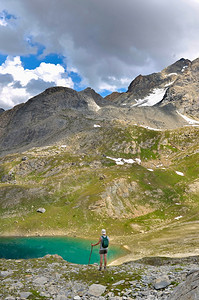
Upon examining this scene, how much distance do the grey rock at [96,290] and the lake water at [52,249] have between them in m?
41.5

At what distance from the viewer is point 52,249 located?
218 feet

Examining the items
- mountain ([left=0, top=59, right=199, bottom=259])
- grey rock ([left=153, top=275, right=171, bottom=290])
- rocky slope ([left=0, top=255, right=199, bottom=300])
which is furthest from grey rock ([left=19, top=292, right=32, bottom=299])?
mountain ([left=0, top=59, right=199, bottom=259])

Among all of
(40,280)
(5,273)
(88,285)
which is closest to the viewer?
(88,285)

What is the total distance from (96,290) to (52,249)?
55006mm

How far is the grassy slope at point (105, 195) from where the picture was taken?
8250 cm

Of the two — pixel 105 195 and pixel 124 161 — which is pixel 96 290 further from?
pixel 124 161

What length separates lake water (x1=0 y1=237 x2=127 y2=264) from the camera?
2367 inches

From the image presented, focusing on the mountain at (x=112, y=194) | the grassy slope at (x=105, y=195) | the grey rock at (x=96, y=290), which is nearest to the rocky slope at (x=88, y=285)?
the grey rock at (x=96, y=290)

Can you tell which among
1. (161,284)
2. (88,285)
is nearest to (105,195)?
(88,285)

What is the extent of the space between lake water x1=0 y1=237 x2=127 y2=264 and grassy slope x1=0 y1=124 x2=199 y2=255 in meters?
5.59

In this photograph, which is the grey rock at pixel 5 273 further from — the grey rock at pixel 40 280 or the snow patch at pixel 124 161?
the snow patch at pixel 124 161

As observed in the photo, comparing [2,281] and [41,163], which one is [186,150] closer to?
[41,163]

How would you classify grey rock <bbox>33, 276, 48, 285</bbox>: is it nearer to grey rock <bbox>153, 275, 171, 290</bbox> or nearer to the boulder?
grey rock <bbox>153, 275, 171, 290</bbox>

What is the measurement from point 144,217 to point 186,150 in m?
88.0
